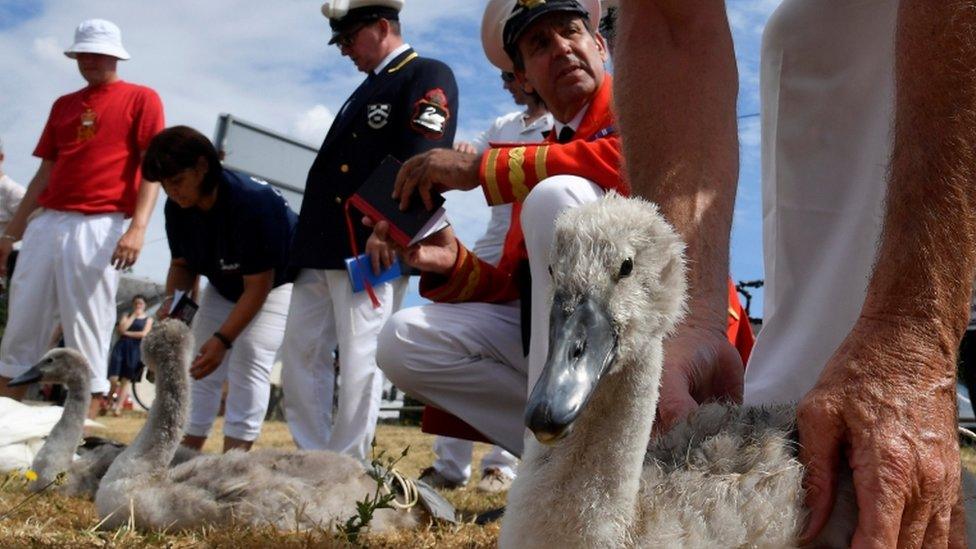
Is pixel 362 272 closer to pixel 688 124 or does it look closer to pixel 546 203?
pixel 546 203

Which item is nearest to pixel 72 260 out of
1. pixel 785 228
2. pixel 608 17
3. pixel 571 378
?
pixel 608 17

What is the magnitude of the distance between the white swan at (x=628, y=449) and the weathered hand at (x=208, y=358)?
13.9 ft

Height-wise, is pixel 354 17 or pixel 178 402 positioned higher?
pixel 354 17

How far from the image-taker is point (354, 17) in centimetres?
584

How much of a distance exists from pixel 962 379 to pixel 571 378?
478 centimetres

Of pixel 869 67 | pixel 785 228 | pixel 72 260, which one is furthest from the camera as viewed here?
pixel 72 260

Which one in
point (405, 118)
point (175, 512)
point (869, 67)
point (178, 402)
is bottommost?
point (175, 512)

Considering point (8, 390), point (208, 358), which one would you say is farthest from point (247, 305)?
point (8, 390)

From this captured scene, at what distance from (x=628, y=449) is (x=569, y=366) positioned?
0.26 metres

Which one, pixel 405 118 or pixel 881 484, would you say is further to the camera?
pixel 405 118

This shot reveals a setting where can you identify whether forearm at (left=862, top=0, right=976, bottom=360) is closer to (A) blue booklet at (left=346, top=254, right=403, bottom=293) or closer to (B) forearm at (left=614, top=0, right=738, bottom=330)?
(B) forearm at (left=614, top=0, right=738, bottom=330)

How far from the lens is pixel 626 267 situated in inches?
70.9

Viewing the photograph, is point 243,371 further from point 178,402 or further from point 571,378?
point 571,378

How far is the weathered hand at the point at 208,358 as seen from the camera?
5828 mm
